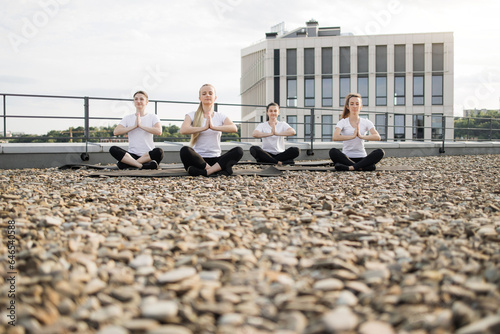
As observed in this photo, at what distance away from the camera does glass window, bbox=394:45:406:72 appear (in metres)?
31.9

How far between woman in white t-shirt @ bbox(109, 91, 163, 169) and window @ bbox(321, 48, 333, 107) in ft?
90.5

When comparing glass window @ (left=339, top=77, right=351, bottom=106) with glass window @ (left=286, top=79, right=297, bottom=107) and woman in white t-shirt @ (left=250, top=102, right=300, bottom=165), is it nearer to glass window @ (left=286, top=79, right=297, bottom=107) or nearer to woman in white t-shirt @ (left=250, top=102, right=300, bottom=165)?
glass window @ (left=286, top=79, right=297, bottom=107)

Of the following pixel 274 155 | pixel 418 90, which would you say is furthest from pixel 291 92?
pixel 274 155

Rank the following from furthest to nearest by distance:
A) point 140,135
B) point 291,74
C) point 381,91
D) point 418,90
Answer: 1. point 291,74
2. point 381,91
3. point 418,90
4. point 140,135

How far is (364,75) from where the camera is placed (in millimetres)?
32281

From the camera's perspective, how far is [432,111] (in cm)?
3111

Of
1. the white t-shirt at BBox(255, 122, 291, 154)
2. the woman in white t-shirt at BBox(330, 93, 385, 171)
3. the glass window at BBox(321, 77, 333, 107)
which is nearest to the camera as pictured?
the woman in white t-shirt at BBox(330, 93, 385, 171)

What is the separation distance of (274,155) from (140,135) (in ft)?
7.73

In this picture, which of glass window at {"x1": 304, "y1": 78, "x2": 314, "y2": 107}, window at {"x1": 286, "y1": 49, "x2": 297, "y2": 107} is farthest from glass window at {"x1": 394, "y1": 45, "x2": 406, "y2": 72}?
window at {"x1": 286, "y1": 49, "x2": 297, "y2": 107}

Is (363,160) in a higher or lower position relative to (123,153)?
lower

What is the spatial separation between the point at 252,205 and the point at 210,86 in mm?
2585

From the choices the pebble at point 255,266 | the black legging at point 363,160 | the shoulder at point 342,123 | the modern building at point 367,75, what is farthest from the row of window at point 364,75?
the pebble at point 255,266

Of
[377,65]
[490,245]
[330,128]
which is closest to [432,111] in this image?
[377,65]

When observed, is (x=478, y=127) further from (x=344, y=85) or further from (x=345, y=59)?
(x=345, y=59)
